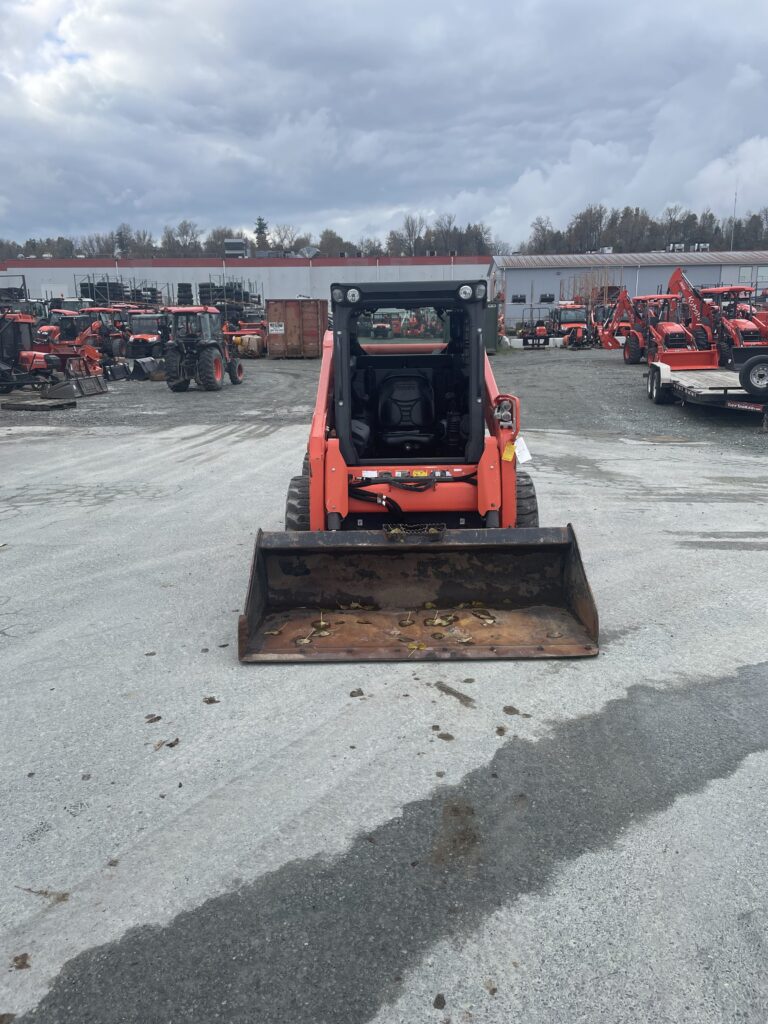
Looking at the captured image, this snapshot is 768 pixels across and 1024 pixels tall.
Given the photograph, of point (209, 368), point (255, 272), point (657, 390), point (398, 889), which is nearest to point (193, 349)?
point (209, 368)

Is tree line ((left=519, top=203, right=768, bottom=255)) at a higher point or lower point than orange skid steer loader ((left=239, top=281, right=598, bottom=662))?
higher

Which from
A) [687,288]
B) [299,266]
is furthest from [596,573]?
[299,266]

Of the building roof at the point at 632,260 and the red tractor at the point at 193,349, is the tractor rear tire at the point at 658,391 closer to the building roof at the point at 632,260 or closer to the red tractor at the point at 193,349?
the red tractor at the point at 193,349

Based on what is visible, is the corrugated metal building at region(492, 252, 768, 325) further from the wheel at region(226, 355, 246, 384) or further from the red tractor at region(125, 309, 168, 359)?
the wheel at region(226, 355, 246, 384)

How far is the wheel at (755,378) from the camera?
14.1 m

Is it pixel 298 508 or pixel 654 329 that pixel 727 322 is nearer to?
pixel 654 329

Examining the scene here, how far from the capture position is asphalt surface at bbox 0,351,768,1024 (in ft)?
8.07

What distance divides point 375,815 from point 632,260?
64.7 meters

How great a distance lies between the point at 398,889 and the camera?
2.84 metres

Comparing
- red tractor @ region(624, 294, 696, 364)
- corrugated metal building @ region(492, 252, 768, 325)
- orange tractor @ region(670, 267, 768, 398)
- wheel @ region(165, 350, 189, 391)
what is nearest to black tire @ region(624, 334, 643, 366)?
red tractor @ region(624, 294, 696, 364)

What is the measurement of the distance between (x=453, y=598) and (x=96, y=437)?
11077mm

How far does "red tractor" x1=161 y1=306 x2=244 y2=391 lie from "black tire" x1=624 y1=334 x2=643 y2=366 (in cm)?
1481

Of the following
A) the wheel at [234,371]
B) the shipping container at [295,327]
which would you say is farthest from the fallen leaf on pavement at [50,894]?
the shipping container at [295,327]

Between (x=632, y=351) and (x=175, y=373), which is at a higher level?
(x=632, y=351)
